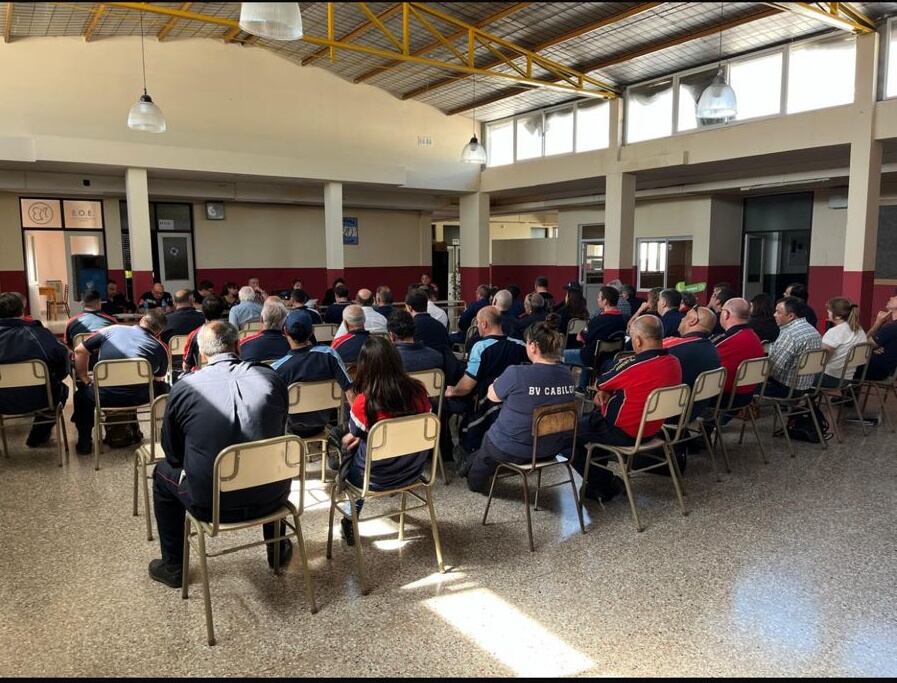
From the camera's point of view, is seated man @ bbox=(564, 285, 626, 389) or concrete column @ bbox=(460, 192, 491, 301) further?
concrete column @ bbox=(460, 192, 491, 301)

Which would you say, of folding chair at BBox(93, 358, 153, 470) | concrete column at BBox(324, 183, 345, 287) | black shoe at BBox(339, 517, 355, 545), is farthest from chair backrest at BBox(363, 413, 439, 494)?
concrete column at BBox(324, 183, 345, 287)

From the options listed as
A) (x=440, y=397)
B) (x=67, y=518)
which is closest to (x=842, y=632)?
(x=440, y=397)

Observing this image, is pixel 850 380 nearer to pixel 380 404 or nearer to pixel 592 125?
pixel 380 404

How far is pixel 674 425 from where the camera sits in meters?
4.18

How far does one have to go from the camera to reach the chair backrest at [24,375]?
172 inches

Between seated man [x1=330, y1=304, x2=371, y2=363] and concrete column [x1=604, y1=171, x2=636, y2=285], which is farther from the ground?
concrete column [x1=604, y1=171, x2=636, y2=285]

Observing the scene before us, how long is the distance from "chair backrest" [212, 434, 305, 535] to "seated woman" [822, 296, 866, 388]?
4811 millimetres

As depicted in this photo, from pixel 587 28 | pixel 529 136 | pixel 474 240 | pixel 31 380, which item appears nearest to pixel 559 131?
pixel 529 136

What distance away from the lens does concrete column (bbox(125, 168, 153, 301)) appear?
9750mm

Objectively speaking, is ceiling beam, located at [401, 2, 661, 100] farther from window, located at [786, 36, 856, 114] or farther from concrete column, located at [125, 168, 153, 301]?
concrete column, located at [125, 168, 153, 301]

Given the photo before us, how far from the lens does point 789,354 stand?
519 cm

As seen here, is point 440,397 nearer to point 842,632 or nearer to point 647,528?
point 647,528

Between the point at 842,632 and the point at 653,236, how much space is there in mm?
11929

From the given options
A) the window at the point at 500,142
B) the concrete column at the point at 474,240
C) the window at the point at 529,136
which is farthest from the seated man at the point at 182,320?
the window at the point at 500,142
